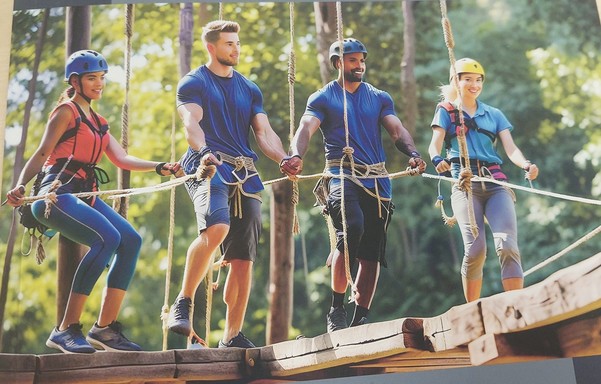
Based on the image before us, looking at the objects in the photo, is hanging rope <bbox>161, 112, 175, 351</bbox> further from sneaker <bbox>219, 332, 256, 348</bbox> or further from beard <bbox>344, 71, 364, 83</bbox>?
beard <bbox>344, 71, 364, 83</bbox>

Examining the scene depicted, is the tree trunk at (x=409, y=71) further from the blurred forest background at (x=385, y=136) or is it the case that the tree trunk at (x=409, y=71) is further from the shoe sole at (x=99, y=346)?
the shoe sole at (x=99, y=346)

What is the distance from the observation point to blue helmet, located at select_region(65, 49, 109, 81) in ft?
17.7

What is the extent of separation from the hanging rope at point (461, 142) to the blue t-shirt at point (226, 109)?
4.28 feet

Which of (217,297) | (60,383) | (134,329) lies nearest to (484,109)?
(217,297)

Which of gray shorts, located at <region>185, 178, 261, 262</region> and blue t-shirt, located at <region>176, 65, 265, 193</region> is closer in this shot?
gray shorts, located at <region>185, 178, 261, 262</region>

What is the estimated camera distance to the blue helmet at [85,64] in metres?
5.38

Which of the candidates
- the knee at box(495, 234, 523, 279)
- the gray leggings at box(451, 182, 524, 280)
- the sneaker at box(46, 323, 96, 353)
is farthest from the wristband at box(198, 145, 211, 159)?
the knee at box(495, 234, 523, 279)

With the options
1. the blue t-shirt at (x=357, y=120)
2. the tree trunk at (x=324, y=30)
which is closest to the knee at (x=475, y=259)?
the blue t-shirt at (x=357, y=120)

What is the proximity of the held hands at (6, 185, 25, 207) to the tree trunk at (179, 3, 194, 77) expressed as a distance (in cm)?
126

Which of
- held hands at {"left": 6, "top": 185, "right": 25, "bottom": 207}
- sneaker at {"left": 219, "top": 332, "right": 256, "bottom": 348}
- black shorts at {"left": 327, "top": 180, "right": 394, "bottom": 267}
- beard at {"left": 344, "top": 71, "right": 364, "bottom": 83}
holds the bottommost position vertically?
sneaker at {"left": 219, "top": 332, "right": 256, "bottom": 348}

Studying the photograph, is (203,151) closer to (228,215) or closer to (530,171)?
(228,215)

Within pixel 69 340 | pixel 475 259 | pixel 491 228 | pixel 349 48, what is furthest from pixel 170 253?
pixel 491 228

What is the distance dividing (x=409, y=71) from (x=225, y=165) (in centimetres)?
150

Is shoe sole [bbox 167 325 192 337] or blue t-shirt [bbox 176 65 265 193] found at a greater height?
blue t-shirt [bbox 176 65 265 193]
